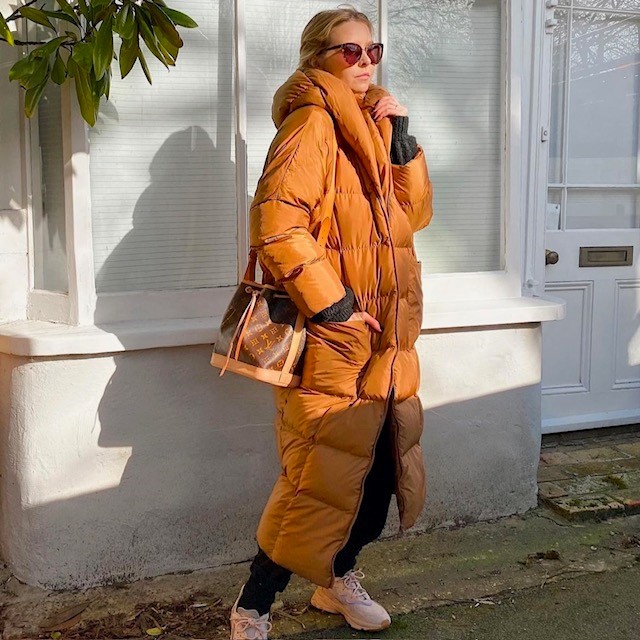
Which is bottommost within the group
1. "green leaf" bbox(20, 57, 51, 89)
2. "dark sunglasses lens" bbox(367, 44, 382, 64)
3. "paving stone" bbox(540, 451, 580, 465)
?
"paving stone" bbox(540, 451, 580, 465)

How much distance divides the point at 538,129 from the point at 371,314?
86.5 inches

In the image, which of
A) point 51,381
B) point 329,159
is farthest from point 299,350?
point 51,381

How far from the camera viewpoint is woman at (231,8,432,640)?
2.47 metres

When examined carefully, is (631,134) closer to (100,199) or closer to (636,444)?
(636,444)

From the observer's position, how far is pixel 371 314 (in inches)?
103

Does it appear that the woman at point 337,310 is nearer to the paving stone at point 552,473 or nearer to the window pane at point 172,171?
the window pane at point 172,171

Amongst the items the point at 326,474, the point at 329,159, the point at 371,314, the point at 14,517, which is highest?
the point at 329,159

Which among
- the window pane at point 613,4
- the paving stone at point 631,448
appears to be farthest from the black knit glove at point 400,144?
the paving stone at point 631,448

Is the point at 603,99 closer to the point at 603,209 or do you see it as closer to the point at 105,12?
the point at 603,209

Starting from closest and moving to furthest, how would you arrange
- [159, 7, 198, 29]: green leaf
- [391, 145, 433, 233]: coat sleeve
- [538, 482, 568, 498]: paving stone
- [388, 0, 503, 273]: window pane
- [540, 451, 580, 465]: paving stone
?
[159, 7, 198, 29]: green leaf, [391, 145, 433, 233]: coat sleeve, [388, 0, 503, 273]: window pane, [538, 482, 568, 498]: paving stone, [540, 451, 580, 465]: paving stone

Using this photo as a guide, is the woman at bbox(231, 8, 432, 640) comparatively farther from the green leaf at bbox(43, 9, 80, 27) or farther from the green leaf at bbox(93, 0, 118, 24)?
the green leaf at bbox(43, 9, 80, 27)

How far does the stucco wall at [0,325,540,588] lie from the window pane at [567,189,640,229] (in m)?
1.38

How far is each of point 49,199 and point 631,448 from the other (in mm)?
3372

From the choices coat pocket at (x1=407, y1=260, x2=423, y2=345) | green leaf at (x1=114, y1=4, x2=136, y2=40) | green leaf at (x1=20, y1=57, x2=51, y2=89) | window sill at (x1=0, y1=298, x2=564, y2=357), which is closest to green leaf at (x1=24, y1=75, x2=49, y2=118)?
Result: green leaf at (x1=20, y1=57, x2=51, y2=89)
